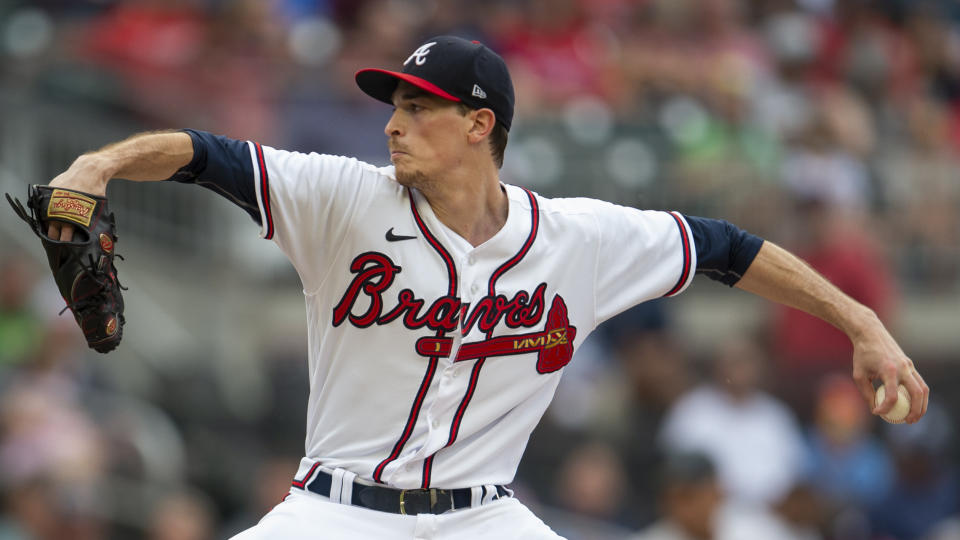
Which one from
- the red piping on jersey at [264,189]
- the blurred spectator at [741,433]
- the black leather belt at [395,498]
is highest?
the red piping on jersey at [264,189]

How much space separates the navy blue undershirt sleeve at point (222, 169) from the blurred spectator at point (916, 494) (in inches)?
240

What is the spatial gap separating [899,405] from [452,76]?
69.5 inches

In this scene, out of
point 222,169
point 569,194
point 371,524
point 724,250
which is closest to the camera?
point 222,169

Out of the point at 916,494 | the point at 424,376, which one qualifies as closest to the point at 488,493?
the point at 424,376

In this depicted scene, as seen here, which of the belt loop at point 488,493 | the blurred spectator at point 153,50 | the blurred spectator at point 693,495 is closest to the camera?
the belt loop at point 488,493

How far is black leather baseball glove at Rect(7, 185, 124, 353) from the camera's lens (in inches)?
145

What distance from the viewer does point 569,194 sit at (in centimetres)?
1037

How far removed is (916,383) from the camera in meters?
4.44

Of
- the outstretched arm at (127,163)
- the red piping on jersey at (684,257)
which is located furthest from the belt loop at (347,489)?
the red piping on jersey at (684,257)

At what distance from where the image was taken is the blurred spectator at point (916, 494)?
9070 millimetres

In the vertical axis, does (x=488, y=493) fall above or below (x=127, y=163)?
below

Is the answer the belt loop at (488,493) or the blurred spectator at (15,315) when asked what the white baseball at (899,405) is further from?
the blurred spectator at (15,315)

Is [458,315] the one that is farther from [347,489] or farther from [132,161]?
[132,161]

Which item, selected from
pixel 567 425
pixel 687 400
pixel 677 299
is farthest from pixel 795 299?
pixel 677 299
